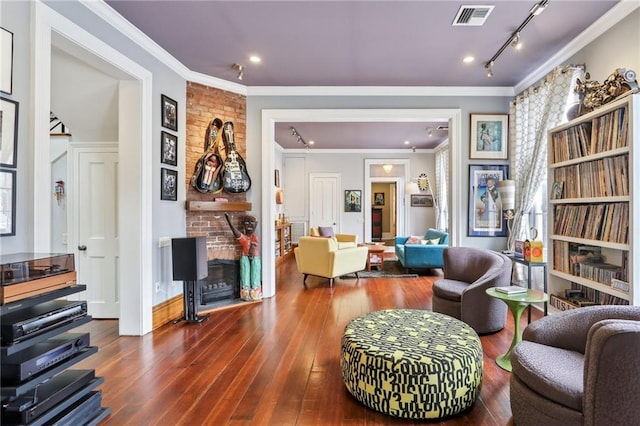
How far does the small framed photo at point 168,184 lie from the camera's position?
363cm

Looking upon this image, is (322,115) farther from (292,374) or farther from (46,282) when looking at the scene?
(46,282)

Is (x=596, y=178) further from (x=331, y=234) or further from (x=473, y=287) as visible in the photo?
(x=331, y=234)

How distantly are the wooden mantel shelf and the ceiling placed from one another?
5.43 ft

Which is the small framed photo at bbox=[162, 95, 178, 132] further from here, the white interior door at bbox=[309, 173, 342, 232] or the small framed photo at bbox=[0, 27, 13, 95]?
the white interior door at bbox=[309, 173, 342, 232]

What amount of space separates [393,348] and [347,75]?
11.1ft

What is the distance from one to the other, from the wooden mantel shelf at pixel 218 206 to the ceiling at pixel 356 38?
165 centimetres

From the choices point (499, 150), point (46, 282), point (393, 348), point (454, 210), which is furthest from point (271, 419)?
point (499, 150)

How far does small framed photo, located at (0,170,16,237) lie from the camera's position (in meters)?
1.90

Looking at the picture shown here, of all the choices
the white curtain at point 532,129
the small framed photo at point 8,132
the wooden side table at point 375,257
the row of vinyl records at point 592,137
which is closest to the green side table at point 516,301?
the row of vinyl records at point 592,137

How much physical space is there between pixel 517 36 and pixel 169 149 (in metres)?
3.82

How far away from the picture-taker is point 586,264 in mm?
2947

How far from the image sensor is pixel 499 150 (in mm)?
4555

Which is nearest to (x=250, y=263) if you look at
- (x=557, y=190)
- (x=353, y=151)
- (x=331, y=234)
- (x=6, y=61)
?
(x=6, y=61)

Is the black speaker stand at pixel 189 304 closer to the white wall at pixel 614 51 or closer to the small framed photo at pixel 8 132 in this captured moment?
the small framed photo at pixel 8 132
